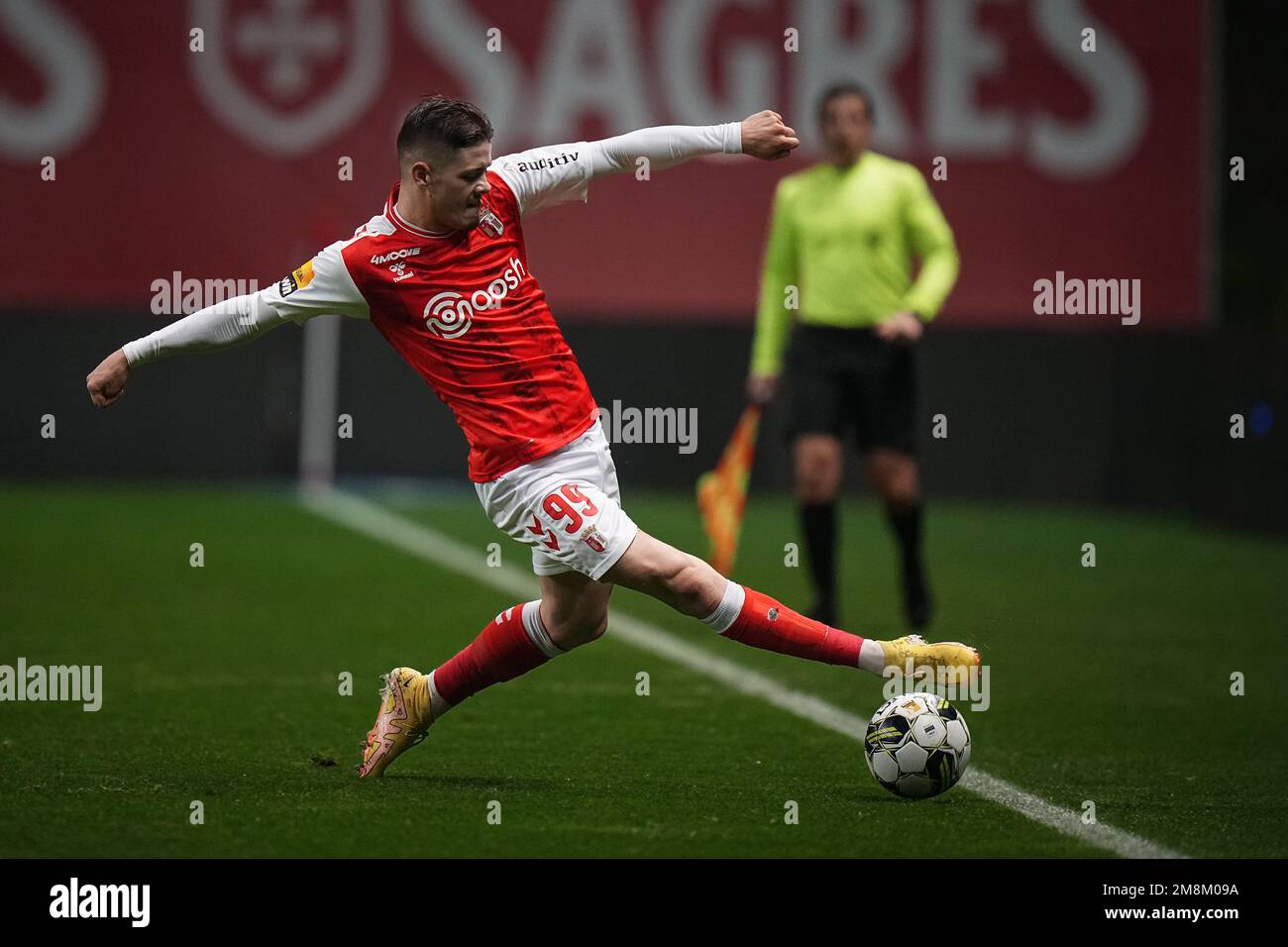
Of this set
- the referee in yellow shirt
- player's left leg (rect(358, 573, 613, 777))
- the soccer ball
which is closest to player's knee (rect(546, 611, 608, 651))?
player's left leg (rect(358, 573, 613, 777))

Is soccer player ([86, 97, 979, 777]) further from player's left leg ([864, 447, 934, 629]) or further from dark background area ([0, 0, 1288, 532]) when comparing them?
dark background area ([0, 0, 1288, 532])

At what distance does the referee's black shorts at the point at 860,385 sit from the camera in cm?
845

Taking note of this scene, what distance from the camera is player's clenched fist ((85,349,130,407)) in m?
4.75

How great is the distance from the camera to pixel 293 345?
16.0 metres

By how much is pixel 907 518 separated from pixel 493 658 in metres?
3.60

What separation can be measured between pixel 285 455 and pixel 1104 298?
6879 mm

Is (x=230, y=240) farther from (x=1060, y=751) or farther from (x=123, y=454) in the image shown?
(x=1060, y=751)

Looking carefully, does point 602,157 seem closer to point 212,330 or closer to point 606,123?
point 212,330

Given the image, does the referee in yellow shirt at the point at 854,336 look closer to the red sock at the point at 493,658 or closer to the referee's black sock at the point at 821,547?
the referee's black sock at the point at 821,547

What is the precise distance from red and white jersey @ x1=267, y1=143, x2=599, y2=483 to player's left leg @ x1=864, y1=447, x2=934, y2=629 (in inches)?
142

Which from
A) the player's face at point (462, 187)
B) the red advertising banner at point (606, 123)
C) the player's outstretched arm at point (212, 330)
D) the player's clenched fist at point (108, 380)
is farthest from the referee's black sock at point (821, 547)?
the red advertising banner at point (606, 123)

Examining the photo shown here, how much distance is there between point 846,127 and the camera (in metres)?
8.39

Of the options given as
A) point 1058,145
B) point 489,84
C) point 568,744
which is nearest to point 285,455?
point 489,84

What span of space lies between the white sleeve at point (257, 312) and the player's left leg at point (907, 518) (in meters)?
4.05
